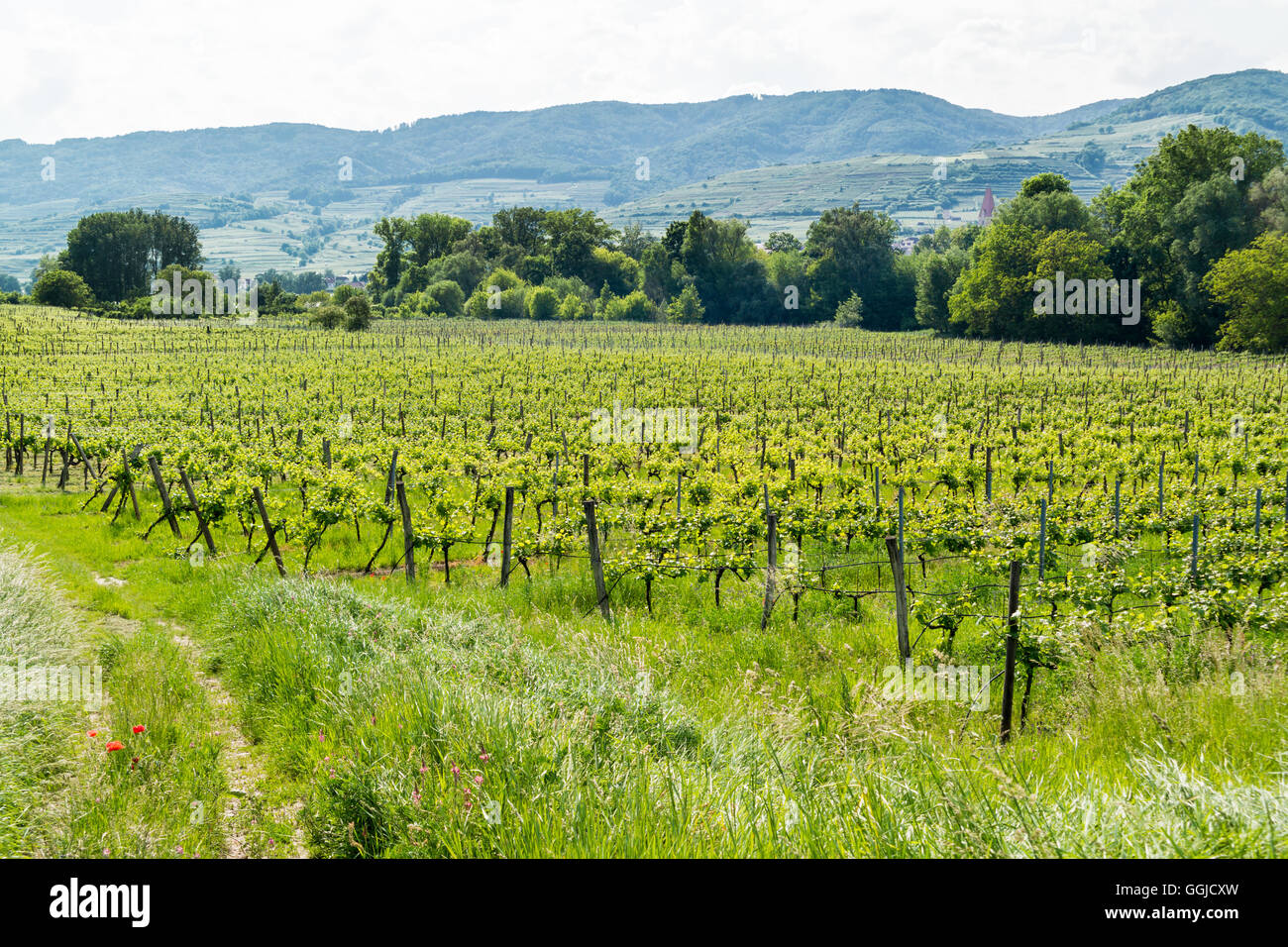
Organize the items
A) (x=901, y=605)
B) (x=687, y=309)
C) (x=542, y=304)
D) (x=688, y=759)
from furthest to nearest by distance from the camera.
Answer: (x=687, y=309), (x=542, y=304), (x=901, y=605), (x=688, y=759)

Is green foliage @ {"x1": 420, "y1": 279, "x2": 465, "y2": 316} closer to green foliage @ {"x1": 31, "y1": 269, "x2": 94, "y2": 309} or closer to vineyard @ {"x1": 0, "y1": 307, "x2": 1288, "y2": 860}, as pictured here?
green foliage @ {"x1": 31, "y1": 269, "x2": 94, "y2": 309}

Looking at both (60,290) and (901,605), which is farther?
(60,290)

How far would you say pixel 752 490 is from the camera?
1636 centimetres

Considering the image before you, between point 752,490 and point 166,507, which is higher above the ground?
point 752,490

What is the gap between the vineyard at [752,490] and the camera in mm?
9055

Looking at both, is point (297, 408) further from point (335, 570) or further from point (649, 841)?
point (649, 841)

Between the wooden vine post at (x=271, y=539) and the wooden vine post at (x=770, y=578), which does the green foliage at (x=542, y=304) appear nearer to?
the wooden vine post at (x=271, y=539)

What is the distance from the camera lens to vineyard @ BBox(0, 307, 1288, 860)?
9055 millimetres

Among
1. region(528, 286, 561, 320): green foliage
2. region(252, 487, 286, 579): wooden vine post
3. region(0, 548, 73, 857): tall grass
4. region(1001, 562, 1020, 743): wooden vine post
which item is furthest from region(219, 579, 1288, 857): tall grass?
region(528, 286, 561, 320): green foliage

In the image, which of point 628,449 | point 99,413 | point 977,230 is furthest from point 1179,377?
point 977,230

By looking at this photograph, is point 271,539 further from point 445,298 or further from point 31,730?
point 445,298

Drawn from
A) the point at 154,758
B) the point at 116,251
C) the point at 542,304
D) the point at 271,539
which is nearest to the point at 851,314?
the point at 542,304
